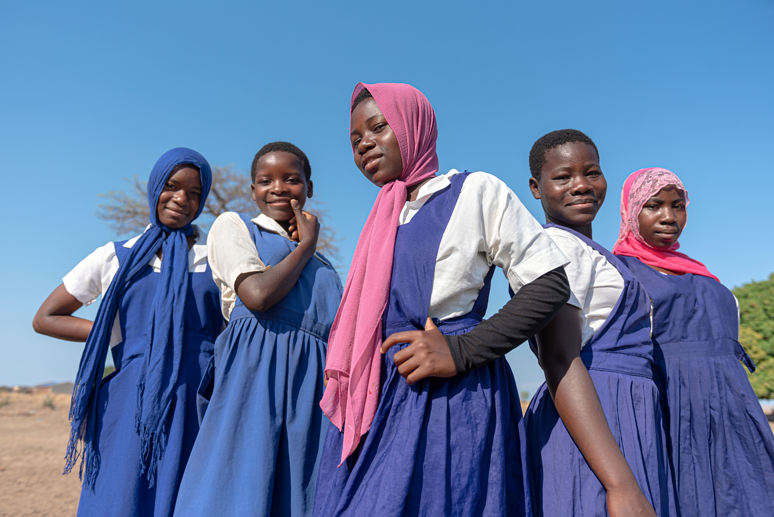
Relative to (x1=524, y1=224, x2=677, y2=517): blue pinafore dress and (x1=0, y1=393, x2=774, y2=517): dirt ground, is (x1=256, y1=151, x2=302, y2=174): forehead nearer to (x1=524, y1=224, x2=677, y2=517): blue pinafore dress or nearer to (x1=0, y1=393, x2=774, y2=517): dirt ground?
(x1=524, y1=224, x2=677, y2=517): blue pinafore dress

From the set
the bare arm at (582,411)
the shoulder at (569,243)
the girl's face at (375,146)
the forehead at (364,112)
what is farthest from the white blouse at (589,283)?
the forehead at (364,112)

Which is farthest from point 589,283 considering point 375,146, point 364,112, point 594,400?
point 364,112

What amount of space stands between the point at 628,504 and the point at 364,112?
1628 millimetres

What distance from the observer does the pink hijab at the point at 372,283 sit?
5.71 ft

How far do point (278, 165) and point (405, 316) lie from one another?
5.84 ft

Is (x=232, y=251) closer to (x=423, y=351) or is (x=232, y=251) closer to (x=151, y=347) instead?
(x=151, y=347)

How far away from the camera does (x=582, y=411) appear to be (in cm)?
177

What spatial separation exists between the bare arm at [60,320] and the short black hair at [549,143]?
281cm

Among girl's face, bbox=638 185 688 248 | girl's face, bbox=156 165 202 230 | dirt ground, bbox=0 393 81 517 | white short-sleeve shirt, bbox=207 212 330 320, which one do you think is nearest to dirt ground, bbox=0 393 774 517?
dirt ground, bbox=0 393 81 517

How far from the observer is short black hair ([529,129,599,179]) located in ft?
8.51

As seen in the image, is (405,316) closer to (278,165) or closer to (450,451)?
(450,451)

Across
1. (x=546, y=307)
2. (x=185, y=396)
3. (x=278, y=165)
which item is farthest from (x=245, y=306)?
(x=546, y=307)

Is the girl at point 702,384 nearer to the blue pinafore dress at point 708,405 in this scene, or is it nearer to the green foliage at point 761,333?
the blue pinafore dress at point 708,405

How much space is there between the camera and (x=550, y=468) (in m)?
1.94
